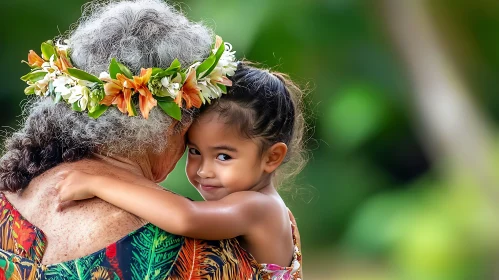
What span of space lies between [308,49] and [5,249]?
9.30 meters

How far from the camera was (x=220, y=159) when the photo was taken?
Result: 2857mm

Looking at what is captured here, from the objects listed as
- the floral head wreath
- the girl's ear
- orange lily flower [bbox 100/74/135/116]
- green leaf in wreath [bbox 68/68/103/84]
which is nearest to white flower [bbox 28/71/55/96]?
the floral head wreath

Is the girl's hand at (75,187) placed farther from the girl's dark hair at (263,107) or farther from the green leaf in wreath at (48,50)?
the girl's dark hair at (263,107)

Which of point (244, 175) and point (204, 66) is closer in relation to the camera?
point (204, 66)

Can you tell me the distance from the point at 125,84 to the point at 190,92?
24cm

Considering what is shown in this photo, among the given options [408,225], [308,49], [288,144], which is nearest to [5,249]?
[288,144]

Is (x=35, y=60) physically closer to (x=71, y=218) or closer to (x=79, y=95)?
(x=79, y=95)

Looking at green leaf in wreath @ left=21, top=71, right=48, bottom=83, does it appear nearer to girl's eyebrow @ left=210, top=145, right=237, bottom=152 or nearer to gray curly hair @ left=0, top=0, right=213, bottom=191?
gray curly hair @ left=0, top=0, right=213, bottom=191

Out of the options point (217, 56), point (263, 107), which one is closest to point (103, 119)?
point (217, 56)

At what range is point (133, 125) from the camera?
2439mm

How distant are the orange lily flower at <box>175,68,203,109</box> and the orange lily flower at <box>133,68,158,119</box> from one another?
10 centimetres

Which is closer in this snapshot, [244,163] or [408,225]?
[244,163]

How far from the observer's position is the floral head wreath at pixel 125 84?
240 cm

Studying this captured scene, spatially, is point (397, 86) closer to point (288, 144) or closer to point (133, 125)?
point (288, 144)
